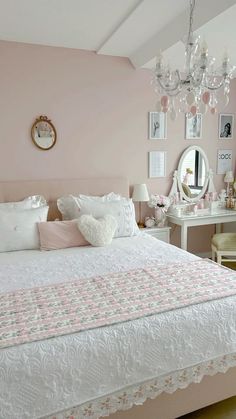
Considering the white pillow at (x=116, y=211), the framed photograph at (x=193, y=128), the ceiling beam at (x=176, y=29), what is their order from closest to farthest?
1. the ceiling beam at (x=176, y=29)
2. the white pillow at (x=116, y=211)
3. the framed photograph at (x=193, y=128)

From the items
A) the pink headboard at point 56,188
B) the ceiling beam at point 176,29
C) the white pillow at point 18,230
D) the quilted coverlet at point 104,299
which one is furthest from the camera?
the pink headboard at point 56,188

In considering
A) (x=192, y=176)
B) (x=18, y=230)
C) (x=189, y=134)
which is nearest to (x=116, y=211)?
(x=18, y=230)

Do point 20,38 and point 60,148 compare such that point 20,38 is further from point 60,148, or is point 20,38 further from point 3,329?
point 3,329

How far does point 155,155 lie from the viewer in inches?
148

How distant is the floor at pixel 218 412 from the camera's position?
5.71 feet

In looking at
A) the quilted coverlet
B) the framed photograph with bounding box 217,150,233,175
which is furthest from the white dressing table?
the quilted coverlet

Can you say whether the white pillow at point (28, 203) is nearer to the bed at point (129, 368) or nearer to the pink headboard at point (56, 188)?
the pink headboard at point (56, 188)

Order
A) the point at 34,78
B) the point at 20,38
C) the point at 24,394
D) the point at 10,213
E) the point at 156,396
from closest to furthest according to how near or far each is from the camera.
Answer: the point at 24,394, the point at 156,396, the point at 10,213, the point at 20,38, the point at 34,78

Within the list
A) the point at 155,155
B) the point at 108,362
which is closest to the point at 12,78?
the point at 155,155

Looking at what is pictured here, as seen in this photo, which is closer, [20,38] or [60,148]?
[20,38]

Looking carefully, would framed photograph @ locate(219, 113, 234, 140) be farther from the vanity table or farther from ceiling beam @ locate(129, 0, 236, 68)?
ceiling beam @ locate(129, 0, 236, 68)

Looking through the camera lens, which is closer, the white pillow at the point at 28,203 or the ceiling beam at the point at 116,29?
the ceiling beam at the point at 116,29

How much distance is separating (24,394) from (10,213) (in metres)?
1.73

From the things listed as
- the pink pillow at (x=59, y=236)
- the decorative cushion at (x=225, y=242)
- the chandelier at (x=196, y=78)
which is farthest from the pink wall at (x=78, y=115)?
the chandelier at (x=196, y=78)
